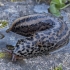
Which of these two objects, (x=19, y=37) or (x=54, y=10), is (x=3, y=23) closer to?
(x=19, y=37)

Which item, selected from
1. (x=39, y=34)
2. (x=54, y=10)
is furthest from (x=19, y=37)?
(x=54, y=10)

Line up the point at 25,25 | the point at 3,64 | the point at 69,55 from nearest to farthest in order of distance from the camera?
the point at 3,64 → the point at 69,55 → the point at 25,25

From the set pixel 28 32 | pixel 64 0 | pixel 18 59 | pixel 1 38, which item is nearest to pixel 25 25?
pixel 28 32

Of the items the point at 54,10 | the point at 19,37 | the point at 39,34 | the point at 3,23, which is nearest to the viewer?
the point at 39,34

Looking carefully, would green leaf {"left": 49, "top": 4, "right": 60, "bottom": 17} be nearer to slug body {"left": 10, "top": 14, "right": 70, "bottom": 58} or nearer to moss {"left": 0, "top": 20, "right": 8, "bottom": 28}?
slug body {"left": 10, "top": 14, "right": 70, "bottom": 58}

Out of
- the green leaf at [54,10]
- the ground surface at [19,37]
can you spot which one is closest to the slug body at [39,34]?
the ground surface at [19,37]

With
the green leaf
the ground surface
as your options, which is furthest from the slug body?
the green leaf

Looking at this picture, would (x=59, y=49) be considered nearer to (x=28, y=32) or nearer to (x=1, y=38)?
(x=28, y=32)
